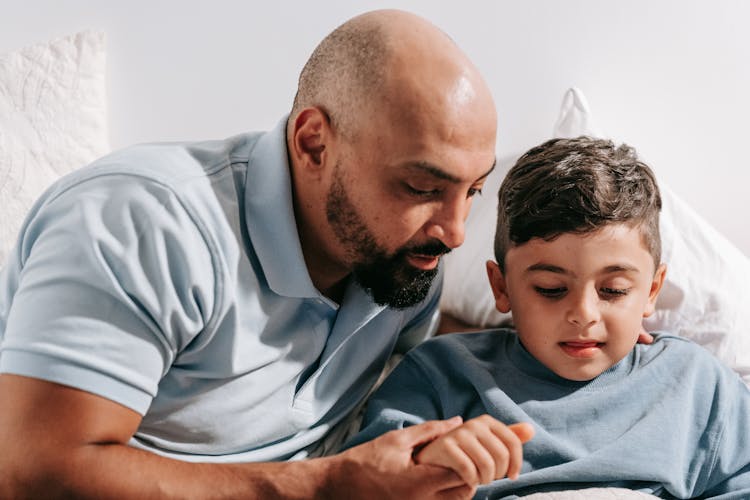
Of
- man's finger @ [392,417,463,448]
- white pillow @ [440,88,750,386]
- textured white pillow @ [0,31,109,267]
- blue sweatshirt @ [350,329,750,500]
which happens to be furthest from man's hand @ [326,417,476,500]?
textured white pillow @ [0,31,109,267]

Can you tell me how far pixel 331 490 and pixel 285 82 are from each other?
1001mm

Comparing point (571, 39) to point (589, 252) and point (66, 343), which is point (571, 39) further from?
point (66, 343)

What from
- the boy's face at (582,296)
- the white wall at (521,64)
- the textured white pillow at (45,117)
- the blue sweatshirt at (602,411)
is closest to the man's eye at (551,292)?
the boy's face at (582,296)

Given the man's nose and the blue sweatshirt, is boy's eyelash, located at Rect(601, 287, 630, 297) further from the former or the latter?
the man's nose

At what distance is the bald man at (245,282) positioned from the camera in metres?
0.97

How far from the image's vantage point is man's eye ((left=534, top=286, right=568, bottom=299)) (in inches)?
48.0

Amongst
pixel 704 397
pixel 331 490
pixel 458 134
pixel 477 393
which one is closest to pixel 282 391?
pixel 331 490

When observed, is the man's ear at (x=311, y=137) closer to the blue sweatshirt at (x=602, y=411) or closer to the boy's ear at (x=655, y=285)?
the blue sweatshirt at (x=602, y=411)

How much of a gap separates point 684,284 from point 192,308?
849 mm

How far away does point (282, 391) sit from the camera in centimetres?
119

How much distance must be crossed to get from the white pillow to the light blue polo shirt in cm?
30

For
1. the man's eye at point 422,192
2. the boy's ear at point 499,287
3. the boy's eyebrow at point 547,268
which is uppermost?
the man's eye at point 422,192

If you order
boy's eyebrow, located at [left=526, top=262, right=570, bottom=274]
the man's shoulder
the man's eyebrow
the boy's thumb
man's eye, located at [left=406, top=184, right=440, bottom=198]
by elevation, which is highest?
the man's eyebrow

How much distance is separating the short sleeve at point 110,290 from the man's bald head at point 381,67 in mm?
233
